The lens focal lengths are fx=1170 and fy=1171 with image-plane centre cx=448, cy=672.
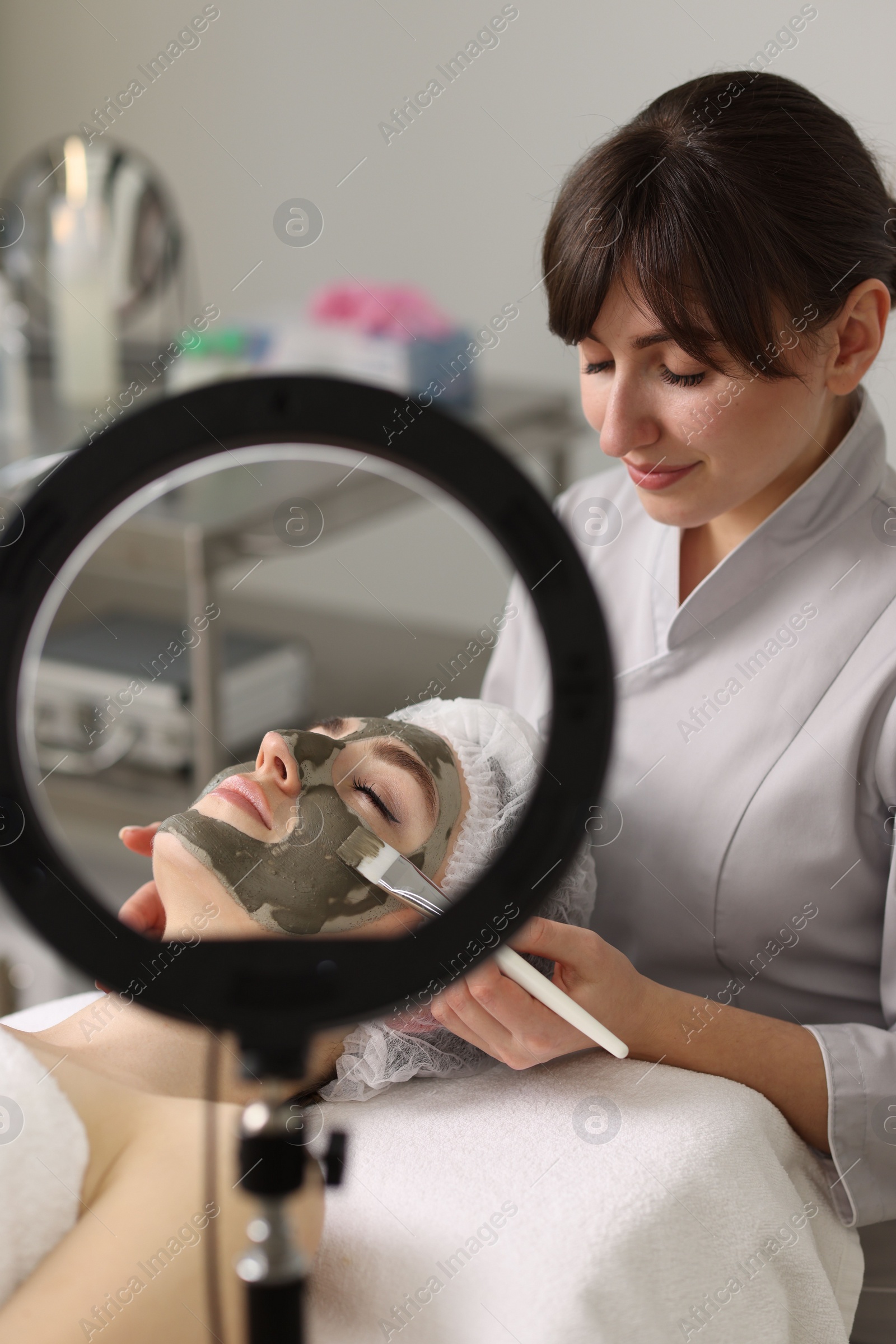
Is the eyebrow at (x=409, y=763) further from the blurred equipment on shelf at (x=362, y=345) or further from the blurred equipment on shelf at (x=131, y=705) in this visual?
the blurred equipment on shelf at (x=362, y=345)

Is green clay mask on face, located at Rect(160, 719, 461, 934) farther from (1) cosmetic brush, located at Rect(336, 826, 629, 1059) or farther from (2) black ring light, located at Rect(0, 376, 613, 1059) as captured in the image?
(2) black ring light, located at Rect(0, 376, 613, 1059)

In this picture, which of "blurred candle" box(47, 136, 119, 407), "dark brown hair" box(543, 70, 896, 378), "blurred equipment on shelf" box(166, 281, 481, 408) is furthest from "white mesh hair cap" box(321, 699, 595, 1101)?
"blurred candle" box(47, 136, 119, 407)

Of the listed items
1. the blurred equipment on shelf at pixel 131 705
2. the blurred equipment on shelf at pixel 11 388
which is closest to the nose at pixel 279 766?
the blurred equipment on shelf at pixel 131 705

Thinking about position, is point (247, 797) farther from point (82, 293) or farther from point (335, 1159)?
point (82, 293)

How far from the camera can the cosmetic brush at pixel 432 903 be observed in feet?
2.35

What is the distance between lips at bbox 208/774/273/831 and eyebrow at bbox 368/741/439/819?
0.10m

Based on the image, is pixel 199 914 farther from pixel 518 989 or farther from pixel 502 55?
pixel 502 55

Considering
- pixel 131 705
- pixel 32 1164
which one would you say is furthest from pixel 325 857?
pixel 131 705

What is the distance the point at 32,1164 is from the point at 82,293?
180cm

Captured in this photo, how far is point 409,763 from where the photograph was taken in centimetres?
92

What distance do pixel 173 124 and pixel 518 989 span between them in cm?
232

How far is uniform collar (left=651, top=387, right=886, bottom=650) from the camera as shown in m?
0.95

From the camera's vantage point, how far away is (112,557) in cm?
171

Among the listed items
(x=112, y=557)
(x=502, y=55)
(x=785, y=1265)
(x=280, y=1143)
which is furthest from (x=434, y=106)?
(x=280, y=1143)
